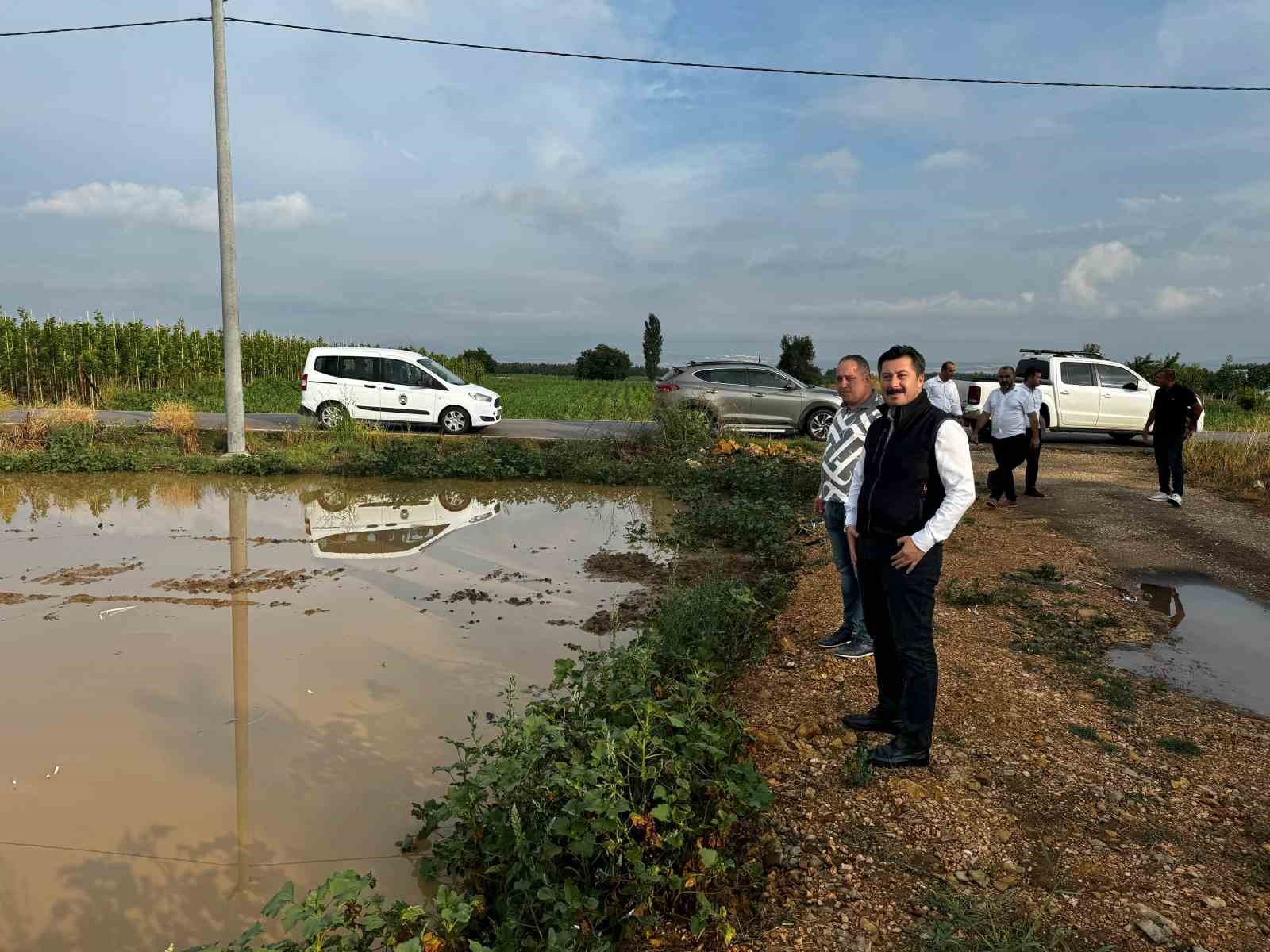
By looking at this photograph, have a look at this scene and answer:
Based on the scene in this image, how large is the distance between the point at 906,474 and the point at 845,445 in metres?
1.52

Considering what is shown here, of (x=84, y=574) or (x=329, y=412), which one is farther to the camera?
(x=329, y=412)

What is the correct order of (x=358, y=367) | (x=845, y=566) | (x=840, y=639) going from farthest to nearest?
(x=358, y=367), (x=840, y=639), (x=845, y=566)

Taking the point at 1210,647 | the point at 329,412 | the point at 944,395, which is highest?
the point at 944,395

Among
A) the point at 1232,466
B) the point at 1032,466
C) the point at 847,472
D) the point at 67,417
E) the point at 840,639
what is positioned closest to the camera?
the point at 847,472

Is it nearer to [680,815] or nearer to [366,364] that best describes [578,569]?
[680,815]

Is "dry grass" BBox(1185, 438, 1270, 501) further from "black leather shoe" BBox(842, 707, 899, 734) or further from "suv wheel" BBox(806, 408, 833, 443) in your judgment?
"black leather shoe" BBox(842, 707, 899, 734)

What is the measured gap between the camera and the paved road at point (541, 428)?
16406mm

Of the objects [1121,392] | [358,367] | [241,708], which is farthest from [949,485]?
[1121,392]

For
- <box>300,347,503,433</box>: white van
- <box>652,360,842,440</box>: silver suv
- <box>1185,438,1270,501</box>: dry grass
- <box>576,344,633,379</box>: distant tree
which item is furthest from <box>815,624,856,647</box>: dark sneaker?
<box>576,344,633,379</box>: distant tree

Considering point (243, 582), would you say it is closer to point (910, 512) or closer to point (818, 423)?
point (910, 512)

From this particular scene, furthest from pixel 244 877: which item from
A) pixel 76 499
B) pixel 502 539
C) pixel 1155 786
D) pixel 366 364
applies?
pixel 366 364

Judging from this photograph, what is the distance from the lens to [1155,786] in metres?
3.89

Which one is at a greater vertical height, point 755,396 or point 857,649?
point 755,396

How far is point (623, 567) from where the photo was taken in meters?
8.53
